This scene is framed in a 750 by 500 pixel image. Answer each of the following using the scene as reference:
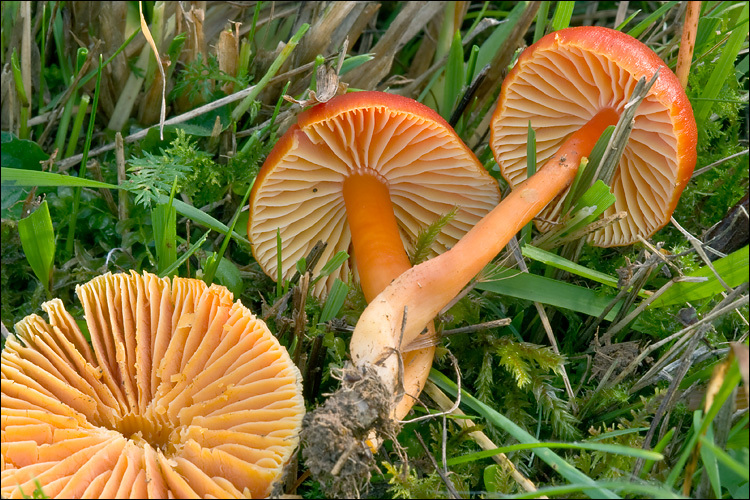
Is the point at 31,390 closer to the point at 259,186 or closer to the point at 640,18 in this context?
the point at 259,186

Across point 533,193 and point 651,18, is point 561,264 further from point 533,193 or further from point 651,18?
point 651,18

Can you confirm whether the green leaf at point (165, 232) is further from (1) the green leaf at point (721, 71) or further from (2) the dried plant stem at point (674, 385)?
(1) the green leaf at point (721, 71)

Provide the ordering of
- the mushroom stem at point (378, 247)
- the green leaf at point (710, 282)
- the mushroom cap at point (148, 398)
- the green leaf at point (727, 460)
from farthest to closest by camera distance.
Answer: the mushroom stem at point (378, 247), the green leaf at point (710, 282), the mushroom cap at point (148, 398), the green leaf at point (727, 460)

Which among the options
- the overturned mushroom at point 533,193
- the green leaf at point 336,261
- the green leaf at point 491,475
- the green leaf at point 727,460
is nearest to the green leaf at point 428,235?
the overturned mushroom at point 533,193

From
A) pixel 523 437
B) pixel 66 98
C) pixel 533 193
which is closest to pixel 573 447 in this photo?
pixel 523 437

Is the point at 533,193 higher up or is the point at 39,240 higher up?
the point at 39,240

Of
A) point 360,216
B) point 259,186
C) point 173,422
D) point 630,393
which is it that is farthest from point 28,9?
point 630,393
